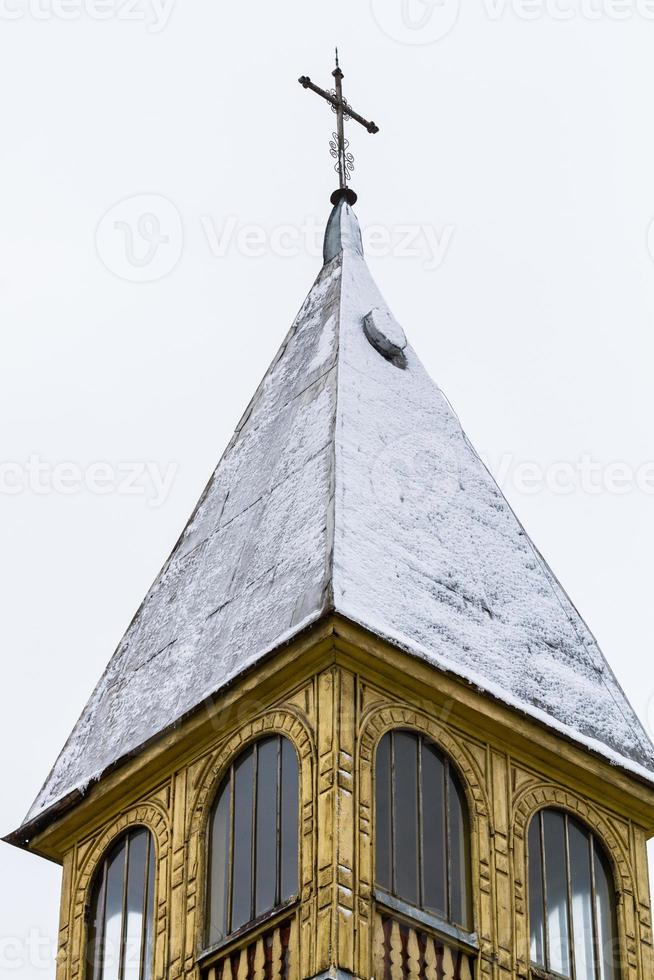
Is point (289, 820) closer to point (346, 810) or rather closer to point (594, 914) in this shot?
point (346, 810)

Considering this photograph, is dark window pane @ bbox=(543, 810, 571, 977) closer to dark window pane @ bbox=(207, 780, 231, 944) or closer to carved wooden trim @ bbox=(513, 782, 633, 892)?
carved wooden trim @ bbox=(513, 782, 633, 892)

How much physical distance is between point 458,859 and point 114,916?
3602 mm

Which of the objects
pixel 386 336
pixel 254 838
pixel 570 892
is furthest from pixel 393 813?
pixel 386 336

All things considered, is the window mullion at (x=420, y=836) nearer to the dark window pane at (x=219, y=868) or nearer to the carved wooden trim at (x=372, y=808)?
the carved wooden trim at (x=372, y=808)

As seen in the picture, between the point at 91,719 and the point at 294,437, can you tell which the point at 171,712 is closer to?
the point at 91,719

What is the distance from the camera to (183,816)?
25.7 meters

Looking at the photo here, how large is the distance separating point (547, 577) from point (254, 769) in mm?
4744

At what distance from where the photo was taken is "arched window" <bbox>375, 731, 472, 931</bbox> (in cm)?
2438

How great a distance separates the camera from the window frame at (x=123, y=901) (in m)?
25.6

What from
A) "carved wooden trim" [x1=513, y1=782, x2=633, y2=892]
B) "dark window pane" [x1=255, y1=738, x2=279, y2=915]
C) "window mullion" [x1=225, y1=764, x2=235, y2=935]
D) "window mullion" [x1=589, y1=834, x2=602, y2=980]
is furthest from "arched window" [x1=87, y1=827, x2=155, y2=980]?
"window mullion" [x1=589, y1=834, x2=602, y2=980]

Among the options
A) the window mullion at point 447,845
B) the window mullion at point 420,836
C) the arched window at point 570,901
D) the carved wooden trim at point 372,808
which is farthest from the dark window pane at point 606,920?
the window mullion at point 420,836

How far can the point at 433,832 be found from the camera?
24891 millimetres

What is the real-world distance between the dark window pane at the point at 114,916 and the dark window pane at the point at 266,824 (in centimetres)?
208

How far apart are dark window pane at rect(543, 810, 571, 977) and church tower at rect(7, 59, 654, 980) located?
0.09ft
